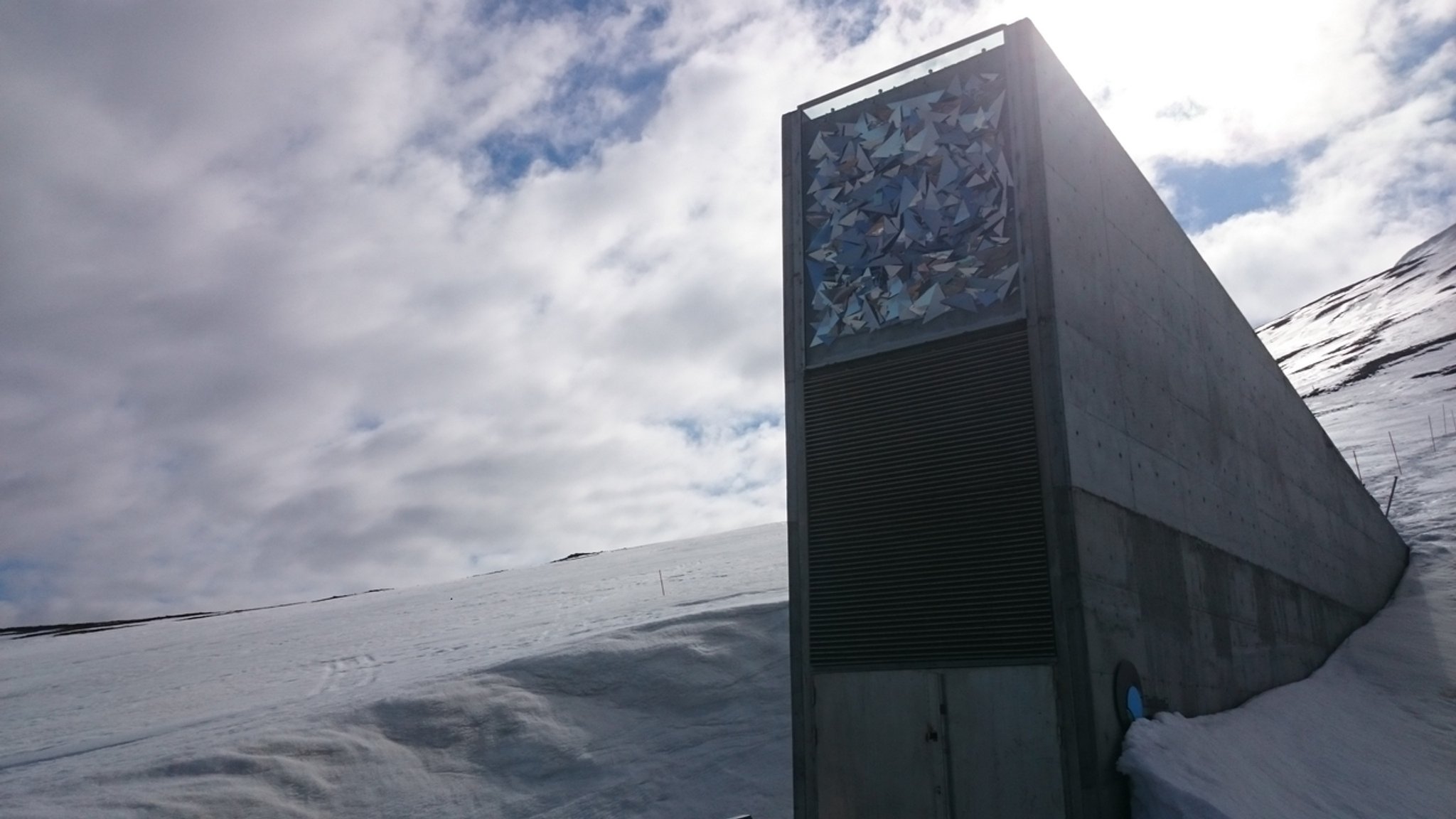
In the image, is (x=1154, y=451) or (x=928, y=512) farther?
(x=1154, y=451)

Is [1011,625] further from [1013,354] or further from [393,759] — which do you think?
[393,759]

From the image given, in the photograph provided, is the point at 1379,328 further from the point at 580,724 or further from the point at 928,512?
the point at 928,512

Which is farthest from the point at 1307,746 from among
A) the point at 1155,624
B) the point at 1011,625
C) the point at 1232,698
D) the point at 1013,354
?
the point at 1013,354

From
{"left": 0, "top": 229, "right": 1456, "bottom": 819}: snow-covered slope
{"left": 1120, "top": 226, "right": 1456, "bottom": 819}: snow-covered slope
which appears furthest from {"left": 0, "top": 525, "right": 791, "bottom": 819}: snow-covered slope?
{"left": 1120, "top": 226, "right": 1456, "bottom": 819}: snow-covered slope

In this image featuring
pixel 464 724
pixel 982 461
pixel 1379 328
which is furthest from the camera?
pixel 1379 328

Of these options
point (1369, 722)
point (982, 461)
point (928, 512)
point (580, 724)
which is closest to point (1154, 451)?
point (982, 461)

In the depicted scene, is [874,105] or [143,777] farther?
[143,777]

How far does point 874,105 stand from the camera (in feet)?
31.2

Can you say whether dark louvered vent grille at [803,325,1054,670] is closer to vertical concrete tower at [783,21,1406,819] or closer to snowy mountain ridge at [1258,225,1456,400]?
vertical concrete tower at [783,21,1406,819]

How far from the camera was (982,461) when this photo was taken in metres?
8.05

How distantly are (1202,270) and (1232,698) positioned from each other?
5.25m

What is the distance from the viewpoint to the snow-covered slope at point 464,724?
11.1m

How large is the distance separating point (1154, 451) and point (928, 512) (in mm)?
2808

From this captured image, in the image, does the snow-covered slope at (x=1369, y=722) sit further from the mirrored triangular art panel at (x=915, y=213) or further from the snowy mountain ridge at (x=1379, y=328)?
the snowy mountain ridge at (x=1379, y=328)
